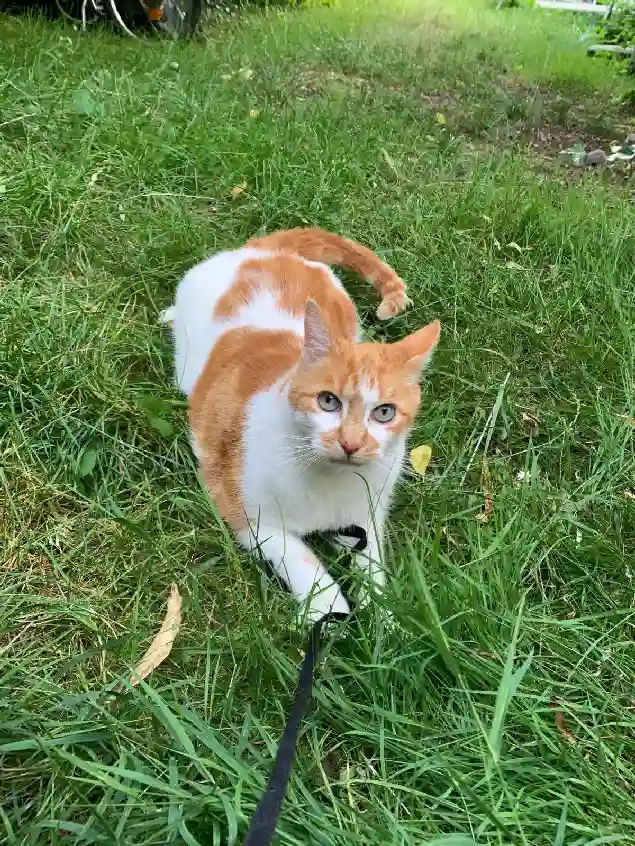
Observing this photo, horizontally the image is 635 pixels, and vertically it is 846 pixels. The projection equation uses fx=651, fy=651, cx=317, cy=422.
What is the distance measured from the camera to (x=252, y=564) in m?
1.59

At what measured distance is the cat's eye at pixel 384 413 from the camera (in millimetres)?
1556

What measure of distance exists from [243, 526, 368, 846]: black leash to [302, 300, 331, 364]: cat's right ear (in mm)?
611

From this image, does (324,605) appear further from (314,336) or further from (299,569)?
(314,336)

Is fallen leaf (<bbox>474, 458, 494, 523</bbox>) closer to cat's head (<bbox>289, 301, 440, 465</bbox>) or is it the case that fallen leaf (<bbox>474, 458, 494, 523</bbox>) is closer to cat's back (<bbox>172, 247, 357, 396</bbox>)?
cat's head (<bbox>289, 301, 440, 465</bbox>)

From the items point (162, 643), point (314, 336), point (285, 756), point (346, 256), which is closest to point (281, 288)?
point (346, 256)

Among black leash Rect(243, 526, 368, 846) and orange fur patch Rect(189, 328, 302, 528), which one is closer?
black leash Rect(243, 526, 368, 846)

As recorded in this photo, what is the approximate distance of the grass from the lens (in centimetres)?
111

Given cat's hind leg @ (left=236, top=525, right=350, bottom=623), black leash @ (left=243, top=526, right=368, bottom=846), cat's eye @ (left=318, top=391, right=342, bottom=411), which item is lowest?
cat's hind leg @ (left=236, top=525, right=350, bottom=623)

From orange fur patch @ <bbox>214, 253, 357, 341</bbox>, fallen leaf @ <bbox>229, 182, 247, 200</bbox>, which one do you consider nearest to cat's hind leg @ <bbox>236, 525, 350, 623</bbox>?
orange fur patch @ <bbox>214, 253, 357, 341</bbox>

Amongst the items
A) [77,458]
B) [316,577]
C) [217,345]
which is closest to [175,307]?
[217,345]

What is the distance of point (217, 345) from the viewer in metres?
2.03

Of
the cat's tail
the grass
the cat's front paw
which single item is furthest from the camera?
the cat's tail

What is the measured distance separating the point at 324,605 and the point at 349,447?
0.36 meters

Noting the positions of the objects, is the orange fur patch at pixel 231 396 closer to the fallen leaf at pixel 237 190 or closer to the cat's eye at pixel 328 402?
the cat's eye at pixel 328 402
